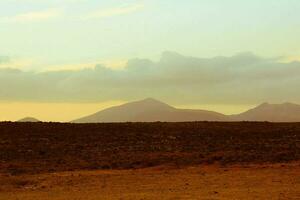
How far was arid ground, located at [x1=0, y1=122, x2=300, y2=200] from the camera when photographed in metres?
27.6

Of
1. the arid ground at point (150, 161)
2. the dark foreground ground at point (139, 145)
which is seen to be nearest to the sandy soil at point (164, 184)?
the arid ground at point (150, 161)

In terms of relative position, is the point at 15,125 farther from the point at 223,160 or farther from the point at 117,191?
the point at 117,191

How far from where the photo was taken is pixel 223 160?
4016cm

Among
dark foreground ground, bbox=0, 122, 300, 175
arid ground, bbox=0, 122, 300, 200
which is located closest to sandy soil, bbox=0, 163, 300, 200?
arid ground, bbox=0, 122, 300, 200

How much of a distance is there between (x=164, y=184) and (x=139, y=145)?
63.2ft

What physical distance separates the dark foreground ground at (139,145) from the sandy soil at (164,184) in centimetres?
270

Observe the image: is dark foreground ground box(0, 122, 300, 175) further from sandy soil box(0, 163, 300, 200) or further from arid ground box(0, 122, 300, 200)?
sandy soil box(0, 163, 300, 200)

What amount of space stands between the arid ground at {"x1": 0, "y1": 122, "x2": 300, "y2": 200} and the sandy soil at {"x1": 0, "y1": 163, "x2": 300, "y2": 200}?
1.7 inches

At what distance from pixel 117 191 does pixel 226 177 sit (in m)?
7.41

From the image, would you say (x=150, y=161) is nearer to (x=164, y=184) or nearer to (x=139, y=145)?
(x=139, y=145)

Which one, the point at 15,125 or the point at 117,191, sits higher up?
the point at 15,125

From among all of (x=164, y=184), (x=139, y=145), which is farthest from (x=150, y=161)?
(x=164, y=184)

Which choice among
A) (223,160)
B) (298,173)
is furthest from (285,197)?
(223,160)

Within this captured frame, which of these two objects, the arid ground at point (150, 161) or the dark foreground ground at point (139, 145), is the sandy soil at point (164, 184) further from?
the dark foreground ground at point (139, 145)
